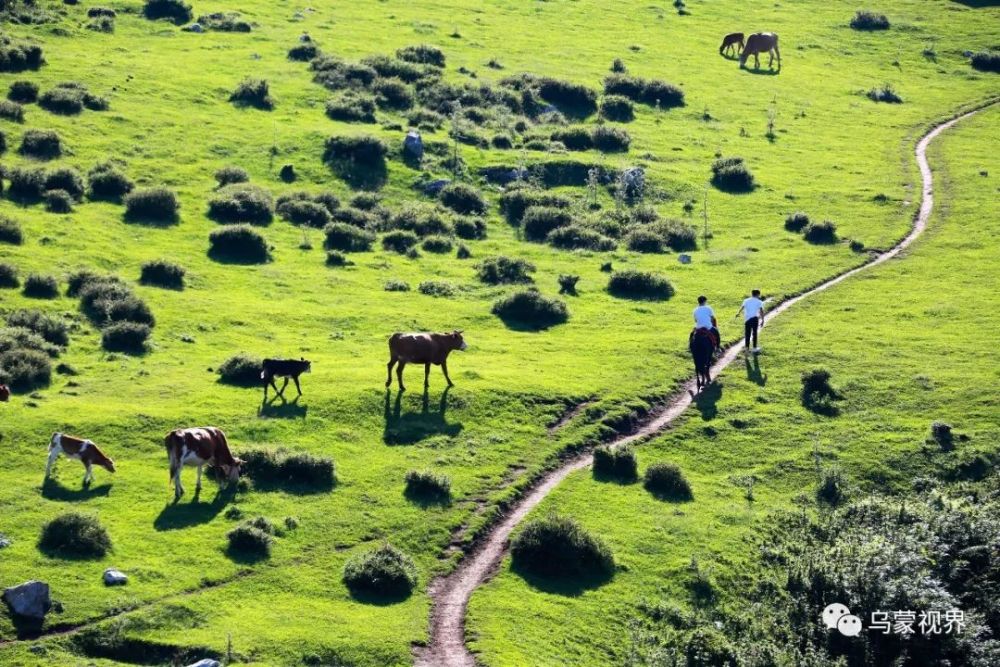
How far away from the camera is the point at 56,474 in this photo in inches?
1444

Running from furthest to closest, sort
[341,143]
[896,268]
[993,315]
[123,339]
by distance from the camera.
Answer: [341,143]
[896,268]
[993,315]
[123,339]

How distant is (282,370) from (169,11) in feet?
202

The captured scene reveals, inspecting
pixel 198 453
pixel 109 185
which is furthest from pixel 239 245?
pixel 198 453

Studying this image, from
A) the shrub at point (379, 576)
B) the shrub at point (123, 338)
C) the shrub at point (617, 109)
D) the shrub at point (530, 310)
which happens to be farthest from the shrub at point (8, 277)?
the shrub at point (617, 109)

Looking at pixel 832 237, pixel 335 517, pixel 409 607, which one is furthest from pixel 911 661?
pixel 832 237

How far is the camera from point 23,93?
74750 millimetres

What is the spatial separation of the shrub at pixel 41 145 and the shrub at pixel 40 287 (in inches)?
684

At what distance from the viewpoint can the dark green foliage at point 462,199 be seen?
2790 inches

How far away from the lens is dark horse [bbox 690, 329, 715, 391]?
1885 inches

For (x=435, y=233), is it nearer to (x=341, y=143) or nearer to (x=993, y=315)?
(x=341, y=143)

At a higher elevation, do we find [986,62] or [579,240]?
[986,62]

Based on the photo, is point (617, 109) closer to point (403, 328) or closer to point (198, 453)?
point (403, 328)

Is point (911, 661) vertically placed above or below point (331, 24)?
below

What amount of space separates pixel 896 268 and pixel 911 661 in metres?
32.8
